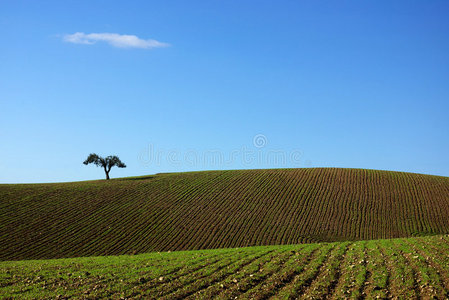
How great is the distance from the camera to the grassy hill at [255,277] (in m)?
16.1

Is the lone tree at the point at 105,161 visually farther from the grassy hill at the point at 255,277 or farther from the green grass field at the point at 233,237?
the grassy hill at the point at 255,277

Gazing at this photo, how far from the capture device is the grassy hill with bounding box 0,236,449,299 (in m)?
16.1

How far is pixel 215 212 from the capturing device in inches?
2121

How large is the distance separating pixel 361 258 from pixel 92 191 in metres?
53.5

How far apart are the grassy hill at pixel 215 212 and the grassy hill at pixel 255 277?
19.9m

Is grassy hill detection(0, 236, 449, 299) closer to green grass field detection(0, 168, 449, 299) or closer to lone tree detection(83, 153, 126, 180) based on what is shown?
green grass field detection(0, 168, 449, 299)

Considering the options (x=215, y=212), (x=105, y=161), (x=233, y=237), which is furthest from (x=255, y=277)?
(x=105, y=161)

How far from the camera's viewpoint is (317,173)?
76125mm

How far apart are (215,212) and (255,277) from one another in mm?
36162

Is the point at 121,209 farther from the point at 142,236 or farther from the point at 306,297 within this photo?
the point at 306,297

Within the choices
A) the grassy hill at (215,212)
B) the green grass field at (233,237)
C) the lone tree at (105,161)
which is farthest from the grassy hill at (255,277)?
the lone tree at (105,161)

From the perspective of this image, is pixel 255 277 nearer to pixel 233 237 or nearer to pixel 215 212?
pixel 233 237

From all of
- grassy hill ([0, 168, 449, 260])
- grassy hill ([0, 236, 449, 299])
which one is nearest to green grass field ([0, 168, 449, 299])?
grassy hill ([0, 236, 449, 299])

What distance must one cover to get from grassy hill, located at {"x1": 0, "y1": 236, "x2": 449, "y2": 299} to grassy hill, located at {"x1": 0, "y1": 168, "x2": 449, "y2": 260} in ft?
65.3
